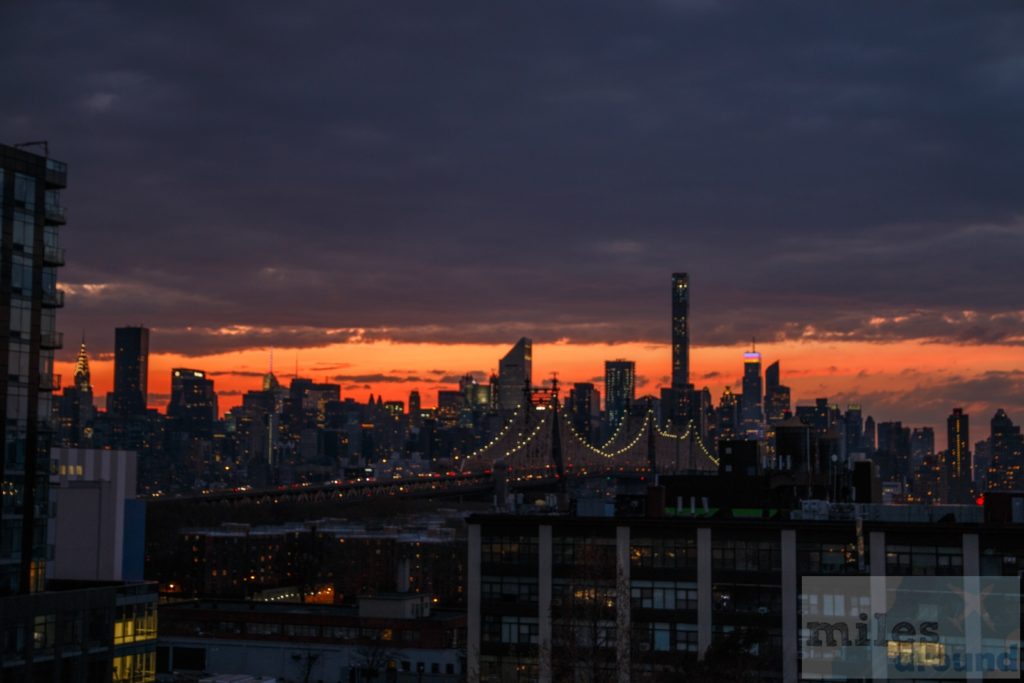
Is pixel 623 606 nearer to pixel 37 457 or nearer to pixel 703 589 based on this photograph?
pixel 703 589

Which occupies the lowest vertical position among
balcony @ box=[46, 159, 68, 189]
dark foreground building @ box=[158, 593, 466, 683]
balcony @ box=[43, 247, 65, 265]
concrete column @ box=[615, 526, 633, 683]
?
dark foreground building @ box=[158, 593, 466, 683]

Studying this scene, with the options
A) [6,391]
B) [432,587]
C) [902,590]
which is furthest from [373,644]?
[432,587]

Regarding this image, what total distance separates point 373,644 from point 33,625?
98.1 feet

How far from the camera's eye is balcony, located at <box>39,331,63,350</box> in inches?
1935

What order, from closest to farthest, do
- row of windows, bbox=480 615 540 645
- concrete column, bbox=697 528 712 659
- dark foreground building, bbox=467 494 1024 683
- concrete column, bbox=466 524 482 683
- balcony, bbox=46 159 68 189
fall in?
dark foreground building, bbox=467 494 1024 683 → concrete column, bbox=697 528 712 659 → row of windows, bbox=480 615 540 645 → concrete column, bbox=466 524 482 683 → balcony, bbox=46 159 68 189

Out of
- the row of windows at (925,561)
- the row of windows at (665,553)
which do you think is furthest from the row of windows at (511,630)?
the row of windows at (925,561)

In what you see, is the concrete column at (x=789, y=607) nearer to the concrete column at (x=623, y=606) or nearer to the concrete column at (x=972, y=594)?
the concrete column at (x=623, y=606)

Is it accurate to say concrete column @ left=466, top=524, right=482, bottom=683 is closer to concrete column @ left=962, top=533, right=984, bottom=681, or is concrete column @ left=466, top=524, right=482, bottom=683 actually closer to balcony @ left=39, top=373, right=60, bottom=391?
balcony @ left=39, top=373, right=60, bottom=391

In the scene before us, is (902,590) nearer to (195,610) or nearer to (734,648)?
(734,648)

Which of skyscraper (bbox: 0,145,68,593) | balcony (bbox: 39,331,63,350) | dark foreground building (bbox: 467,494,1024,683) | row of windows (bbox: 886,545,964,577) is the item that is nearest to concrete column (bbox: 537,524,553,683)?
dark foreground building (bbox: 467,494,1024,683)

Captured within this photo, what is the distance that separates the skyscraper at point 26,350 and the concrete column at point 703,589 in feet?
69.7

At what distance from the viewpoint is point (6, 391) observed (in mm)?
47688

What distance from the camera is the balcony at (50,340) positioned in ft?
161

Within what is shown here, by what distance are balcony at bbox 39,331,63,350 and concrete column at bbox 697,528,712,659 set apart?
73.2 feet
